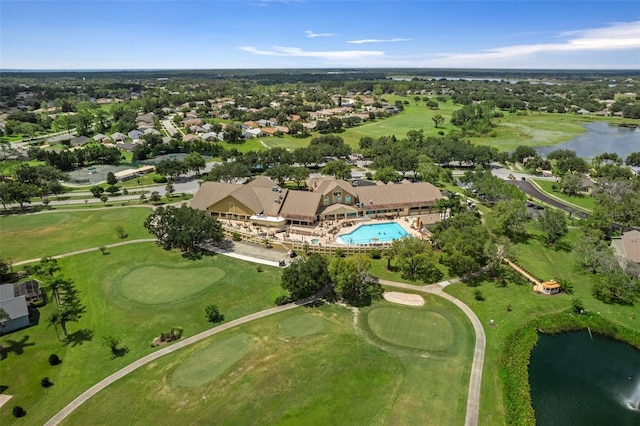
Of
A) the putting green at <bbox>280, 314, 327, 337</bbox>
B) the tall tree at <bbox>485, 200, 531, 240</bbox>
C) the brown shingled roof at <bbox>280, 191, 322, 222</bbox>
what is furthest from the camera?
the brown shingled roof at <bbox>280, 191, 322, 222</bbox>

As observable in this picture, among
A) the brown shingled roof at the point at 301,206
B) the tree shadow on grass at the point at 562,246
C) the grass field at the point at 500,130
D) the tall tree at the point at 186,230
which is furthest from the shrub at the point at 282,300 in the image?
the grass field at the point at 500,130

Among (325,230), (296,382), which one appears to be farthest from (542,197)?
Answer: (296,382)

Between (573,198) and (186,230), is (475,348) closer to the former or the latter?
(186,230)

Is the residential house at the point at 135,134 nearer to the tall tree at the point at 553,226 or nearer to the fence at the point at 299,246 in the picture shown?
the fence at the point at 299,246

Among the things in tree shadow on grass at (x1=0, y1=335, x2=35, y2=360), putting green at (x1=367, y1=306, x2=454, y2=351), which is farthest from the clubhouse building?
tree shadow on grass at (x1=0, y1=335, x2=35, y2=360)

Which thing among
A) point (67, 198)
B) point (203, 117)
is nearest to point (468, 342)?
point (67, 198)

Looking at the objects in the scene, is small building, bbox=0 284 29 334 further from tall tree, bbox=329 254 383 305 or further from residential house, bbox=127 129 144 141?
residential house, bbox=127 129 144 141
